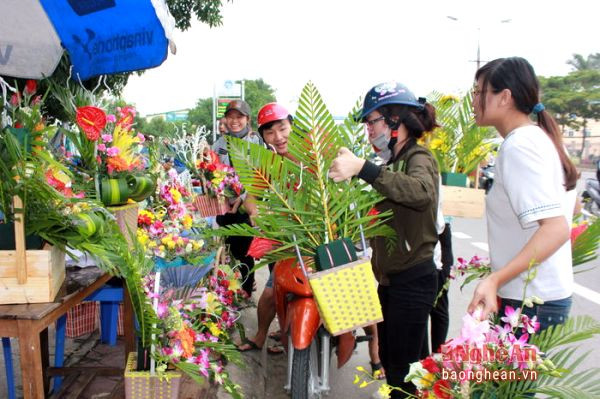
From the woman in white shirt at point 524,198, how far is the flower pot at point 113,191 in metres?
A: 1.85

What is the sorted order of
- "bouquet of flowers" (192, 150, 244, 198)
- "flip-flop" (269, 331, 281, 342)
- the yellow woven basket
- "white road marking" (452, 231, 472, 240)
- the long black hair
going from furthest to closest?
"white road marking" (452, 231, 472, 240) → "flip-flop" (269, 331, 281, 342) → "bouquet of flowers" (192, 150, 244, 198) → the yellow woven basket → the long black hair

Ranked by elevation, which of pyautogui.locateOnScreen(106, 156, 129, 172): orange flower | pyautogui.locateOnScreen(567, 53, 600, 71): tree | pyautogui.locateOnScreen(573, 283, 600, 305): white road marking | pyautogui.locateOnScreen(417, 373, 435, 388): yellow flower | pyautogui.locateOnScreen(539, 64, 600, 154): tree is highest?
pyautogui.locateOnScreen(567, 53, 600, 71): tree

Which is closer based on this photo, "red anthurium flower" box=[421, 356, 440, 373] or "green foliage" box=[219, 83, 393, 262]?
"red anthurium flower" box=[421, 356, 440, 373]

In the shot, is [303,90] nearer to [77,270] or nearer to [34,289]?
[34,289]

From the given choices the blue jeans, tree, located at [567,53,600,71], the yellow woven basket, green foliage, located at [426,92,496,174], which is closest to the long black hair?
the blue jeans

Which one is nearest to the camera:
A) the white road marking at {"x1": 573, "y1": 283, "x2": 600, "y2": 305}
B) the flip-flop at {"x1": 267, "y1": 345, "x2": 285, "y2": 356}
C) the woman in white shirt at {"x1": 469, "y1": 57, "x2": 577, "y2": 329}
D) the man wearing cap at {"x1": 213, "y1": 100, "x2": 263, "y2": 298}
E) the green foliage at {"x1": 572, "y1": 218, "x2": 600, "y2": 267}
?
the woman in white shirt at {"x1": 469, "y1": 57, "x2": 577, "y2": 329}

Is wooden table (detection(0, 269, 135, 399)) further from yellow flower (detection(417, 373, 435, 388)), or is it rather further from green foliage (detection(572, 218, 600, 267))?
green foliage (detection(572, 218, 600, 267))

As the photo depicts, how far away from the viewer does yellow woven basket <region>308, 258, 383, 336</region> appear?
1833mm

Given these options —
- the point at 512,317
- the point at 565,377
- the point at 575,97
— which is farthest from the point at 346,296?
the point at 575,97

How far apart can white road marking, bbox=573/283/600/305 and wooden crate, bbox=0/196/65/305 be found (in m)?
5.60

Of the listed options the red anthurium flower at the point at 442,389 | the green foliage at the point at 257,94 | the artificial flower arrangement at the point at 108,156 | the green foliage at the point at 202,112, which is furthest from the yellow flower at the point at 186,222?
the green foliage at the point at 202,112

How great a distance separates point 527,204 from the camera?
5.13 ft

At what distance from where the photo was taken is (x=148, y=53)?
3.31 meters

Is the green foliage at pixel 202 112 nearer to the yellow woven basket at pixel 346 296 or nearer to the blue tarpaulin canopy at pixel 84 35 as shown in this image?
the blue tarpaulin canopy at pixel 84 35
